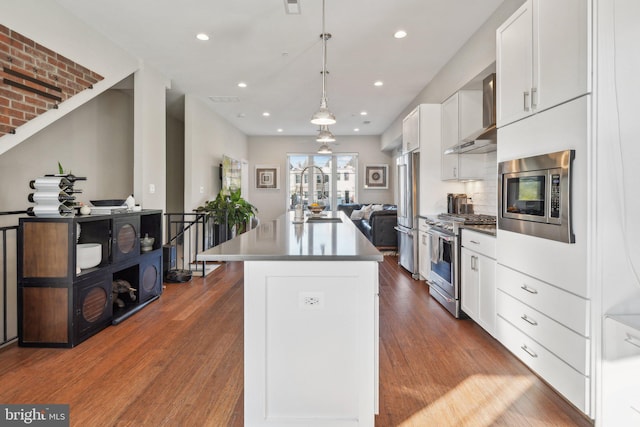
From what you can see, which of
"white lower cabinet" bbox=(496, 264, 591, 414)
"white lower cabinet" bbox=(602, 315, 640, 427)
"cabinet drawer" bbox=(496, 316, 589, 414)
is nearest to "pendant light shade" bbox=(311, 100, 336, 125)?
"white lower cabinet" bbox=(496, 264, 591, 414)

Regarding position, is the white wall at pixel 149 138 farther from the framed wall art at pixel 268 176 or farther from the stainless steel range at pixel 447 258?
the framed wall art at pixel 268 176

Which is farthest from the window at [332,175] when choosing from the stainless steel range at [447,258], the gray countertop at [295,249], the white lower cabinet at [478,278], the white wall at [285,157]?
the gray countertop at [295,249]

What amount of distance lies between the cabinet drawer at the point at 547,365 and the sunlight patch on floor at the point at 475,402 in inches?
5.7

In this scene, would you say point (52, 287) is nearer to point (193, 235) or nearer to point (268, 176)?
point (193, 235)

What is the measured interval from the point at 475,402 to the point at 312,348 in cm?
100

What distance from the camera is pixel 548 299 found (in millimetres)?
1956

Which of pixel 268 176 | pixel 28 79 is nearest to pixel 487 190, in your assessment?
pixel 28 79

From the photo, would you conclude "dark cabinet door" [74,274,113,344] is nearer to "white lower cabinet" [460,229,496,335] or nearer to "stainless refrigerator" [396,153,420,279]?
→ "white lower cabinet" [460,229,496,335]

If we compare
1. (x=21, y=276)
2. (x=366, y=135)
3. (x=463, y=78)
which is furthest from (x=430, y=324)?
(x=366, y=135)

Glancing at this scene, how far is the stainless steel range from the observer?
10.8ft

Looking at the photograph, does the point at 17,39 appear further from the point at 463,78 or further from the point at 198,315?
the point at 463,78

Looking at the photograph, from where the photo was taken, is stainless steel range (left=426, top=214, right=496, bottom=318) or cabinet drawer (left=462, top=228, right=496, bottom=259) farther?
stainless steel range (left=426, top=214, right=496, bottom=318)

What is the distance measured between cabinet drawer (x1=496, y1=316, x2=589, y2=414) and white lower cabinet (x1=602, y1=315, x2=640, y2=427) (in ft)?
0.29

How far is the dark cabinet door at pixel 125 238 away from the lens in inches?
126
